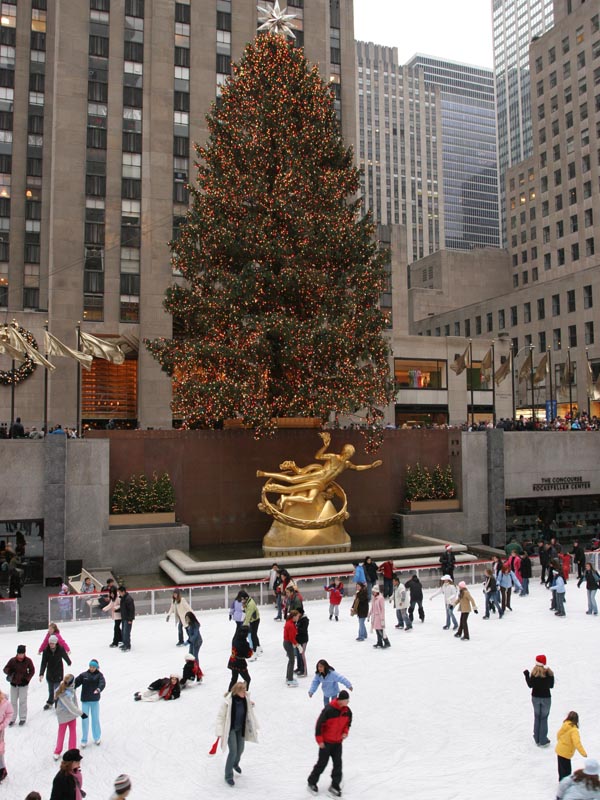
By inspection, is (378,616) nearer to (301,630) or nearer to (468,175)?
(301,630)

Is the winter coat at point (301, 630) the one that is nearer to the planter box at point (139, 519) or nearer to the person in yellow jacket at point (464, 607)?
the person in yellow jacket at point (464, 607)

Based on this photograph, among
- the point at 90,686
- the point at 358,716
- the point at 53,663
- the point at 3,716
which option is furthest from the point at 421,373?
the point at 3,716

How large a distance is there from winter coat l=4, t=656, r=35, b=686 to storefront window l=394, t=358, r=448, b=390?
46571 millimetres

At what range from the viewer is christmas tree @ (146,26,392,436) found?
90.0ft

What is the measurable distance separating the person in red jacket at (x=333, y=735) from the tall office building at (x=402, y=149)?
157253 mm

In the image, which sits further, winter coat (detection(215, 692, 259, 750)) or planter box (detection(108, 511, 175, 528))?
planter box (detection(108, 511, 175, 528))

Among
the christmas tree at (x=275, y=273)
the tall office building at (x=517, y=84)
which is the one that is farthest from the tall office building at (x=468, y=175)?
the christmas tree at (x=275, y=273)

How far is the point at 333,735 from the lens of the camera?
940cm

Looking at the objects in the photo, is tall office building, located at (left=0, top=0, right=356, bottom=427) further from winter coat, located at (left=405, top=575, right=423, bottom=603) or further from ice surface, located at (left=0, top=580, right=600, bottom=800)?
ice surface, located at (left=0, top=580, right=600, bottom=800)

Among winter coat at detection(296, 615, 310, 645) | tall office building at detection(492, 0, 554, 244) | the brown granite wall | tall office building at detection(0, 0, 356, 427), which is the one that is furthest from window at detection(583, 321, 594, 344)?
tall office building at detection(492, 0, 554, 244)

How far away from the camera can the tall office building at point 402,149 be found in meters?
164

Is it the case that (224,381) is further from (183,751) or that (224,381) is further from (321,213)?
(183,751)

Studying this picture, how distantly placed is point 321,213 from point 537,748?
22.1 m

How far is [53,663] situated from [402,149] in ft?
561
